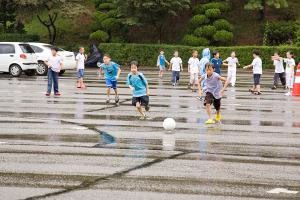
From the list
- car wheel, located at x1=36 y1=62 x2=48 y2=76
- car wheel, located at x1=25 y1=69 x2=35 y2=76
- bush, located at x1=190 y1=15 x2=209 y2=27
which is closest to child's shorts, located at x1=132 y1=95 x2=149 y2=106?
car wheel, located at x1=25 y1=69 x2=35 y2=76

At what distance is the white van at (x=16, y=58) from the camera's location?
3503cm

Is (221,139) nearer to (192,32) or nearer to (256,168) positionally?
(256,168)

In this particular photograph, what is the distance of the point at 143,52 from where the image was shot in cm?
4775

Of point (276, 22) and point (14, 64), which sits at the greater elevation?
point (276, 22)

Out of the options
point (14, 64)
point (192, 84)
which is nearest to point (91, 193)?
point (192, 84)

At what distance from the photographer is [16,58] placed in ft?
115

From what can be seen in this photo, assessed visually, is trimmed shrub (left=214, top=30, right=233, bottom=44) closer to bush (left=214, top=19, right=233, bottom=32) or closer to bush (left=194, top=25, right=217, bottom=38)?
bush (left=194, top=25, right=217, bottom=38)

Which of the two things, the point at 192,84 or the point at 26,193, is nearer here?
the point at 26,193

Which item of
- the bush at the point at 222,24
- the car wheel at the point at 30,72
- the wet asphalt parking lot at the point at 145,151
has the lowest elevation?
the wet asphalt parking lot at the point at 145,151

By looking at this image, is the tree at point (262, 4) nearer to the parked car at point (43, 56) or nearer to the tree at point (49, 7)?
the tree at point (49, 7)

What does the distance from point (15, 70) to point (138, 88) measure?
18496 mm

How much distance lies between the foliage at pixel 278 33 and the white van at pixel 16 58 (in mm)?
18164

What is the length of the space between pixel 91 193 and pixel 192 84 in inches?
800

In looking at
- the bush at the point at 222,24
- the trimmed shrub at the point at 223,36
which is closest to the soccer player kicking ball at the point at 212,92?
the trimmed shrub at the point at 223,36
